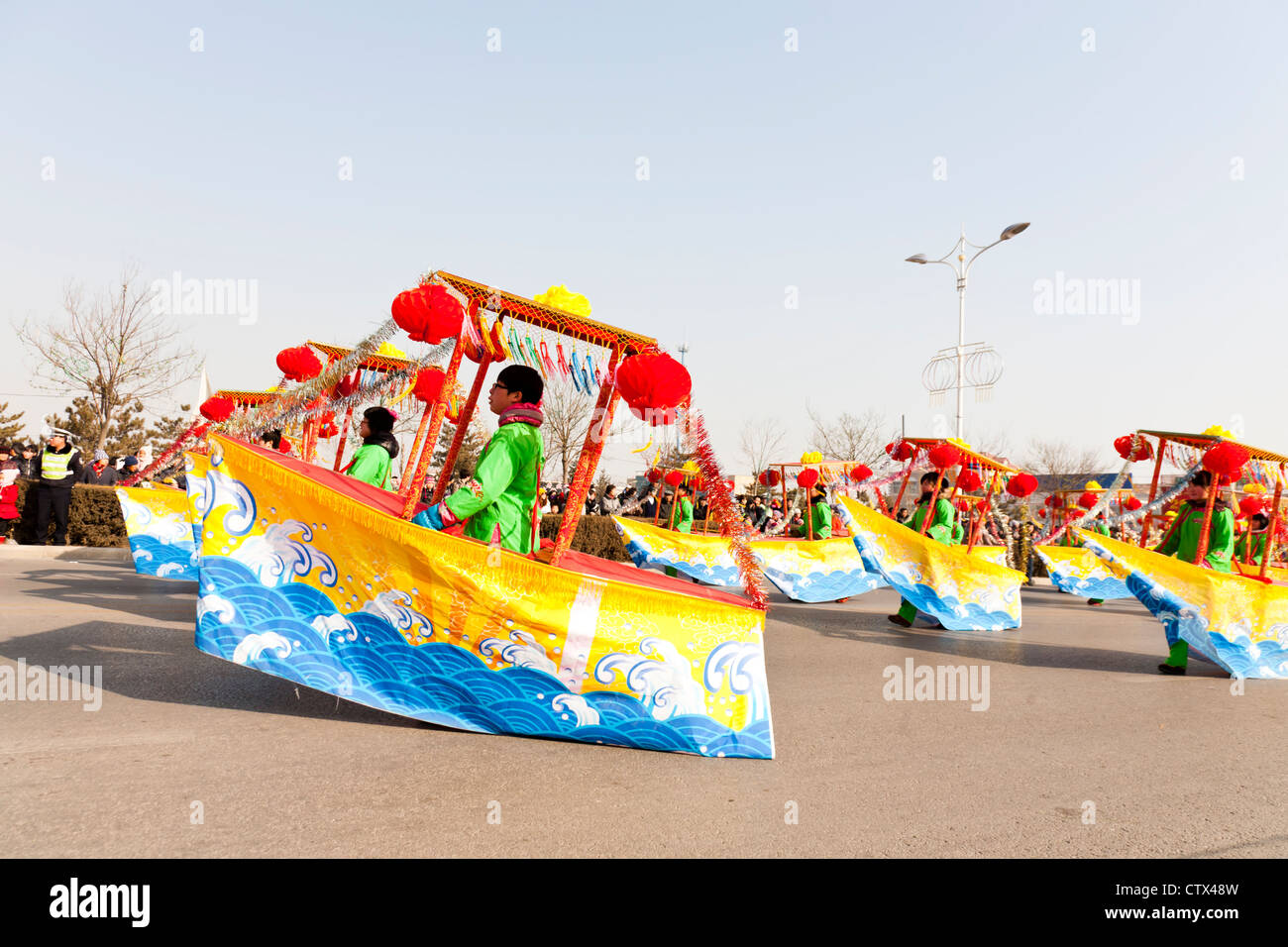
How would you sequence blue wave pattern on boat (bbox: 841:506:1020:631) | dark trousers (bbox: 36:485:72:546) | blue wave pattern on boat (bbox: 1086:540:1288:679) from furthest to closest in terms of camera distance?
dark trousers (bbox: 36:485:72:546)
blue wave pattern on boat (bbox: 841:506:1020:631)
blue wave pattern on boat (bbox: 1086:540:1288:679)

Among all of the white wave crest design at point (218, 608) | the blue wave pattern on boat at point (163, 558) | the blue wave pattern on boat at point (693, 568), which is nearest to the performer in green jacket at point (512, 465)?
the white wave crest design at point (218, 608)

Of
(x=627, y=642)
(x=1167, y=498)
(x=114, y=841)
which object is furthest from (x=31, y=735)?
(x=1167, y=498)

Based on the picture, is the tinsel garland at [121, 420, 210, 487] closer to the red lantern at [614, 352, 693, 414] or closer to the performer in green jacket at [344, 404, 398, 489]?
the performer in green jacket at [344, 404, 398, 489]

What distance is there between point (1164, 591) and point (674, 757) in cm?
499

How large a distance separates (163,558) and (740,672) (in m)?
7.93

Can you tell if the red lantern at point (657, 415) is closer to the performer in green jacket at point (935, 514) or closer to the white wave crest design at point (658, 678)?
the white wave crest design at point (658, 678)

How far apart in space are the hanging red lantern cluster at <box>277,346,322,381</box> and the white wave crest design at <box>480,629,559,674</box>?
3.49 m

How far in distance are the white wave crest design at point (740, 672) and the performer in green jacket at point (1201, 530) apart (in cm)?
514

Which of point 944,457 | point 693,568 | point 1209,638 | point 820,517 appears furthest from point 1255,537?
point 693,568

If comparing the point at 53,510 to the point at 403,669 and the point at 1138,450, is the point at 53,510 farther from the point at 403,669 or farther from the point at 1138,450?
the point at 1138,450

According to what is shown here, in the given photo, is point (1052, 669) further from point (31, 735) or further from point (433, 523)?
point (31, 735)

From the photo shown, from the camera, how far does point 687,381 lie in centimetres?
383

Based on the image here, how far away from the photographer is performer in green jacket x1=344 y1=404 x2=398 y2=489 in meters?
5.95

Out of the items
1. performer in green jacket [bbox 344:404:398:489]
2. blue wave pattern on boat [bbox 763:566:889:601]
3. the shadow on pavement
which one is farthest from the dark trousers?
blue wave pattern on boat [bbox 763:566:889:601]
